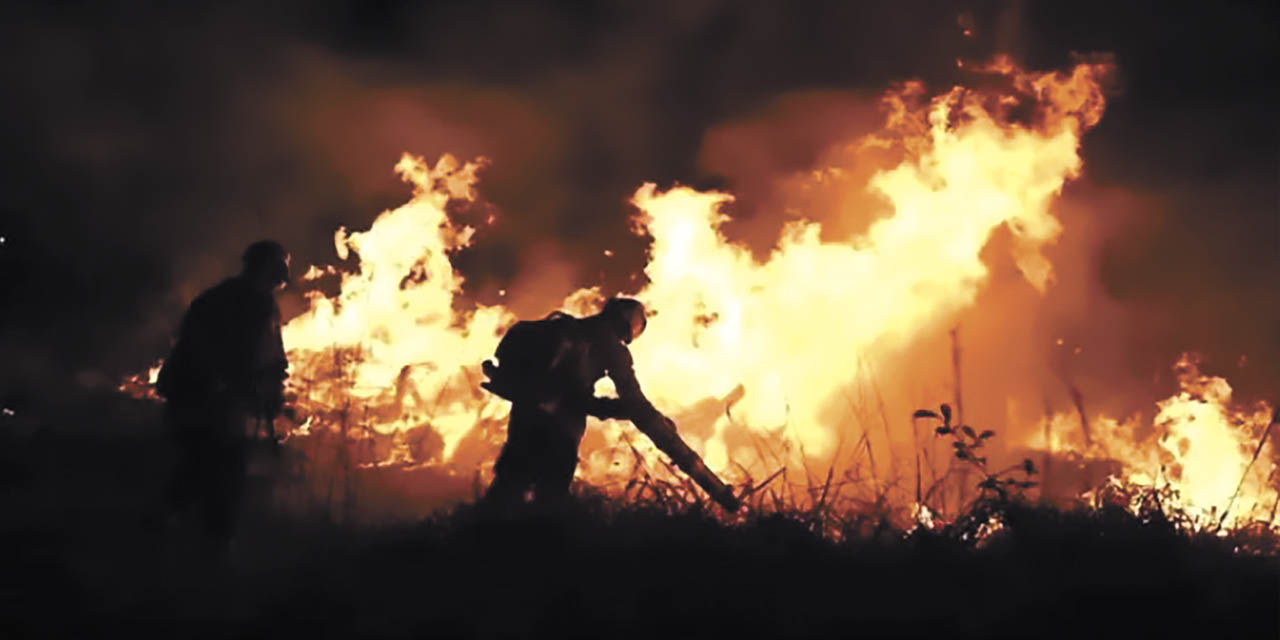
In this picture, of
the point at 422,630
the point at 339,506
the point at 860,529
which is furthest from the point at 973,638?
the point at 339,506

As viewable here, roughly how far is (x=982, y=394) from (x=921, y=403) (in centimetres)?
102

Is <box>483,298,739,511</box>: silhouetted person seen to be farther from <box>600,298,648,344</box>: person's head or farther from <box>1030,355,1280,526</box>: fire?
<box>1030,355,1280,526</box>: fire

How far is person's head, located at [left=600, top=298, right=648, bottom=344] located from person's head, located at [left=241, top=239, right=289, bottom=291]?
2.08 meters

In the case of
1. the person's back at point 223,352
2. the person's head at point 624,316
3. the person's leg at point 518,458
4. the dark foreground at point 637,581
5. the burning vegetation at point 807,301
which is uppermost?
the burning vegetation at point 807,301

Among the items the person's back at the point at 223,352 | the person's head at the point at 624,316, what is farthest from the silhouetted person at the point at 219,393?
the person's head at the point at 624,316

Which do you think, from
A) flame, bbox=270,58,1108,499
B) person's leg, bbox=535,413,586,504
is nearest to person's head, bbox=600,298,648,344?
person's leg, bbox=535,413,586,504

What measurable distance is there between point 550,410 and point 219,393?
1951 millimetres

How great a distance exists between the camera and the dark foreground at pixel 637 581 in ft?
11.9

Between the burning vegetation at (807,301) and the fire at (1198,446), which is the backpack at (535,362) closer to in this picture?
the burning vegetation at (807,301)

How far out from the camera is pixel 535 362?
19.4ft

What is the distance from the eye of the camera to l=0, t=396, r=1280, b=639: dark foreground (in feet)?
11.9

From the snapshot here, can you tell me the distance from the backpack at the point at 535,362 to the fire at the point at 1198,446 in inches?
223

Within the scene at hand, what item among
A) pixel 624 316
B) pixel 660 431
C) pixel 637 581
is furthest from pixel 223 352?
pixel 637 581

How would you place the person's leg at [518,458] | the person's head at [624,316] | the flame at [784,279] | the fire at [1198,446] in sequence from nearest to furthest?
the person's leg at [518,458] < the person's head at [624,316] < the fire at [1198,446] < the flame at [784,279]
